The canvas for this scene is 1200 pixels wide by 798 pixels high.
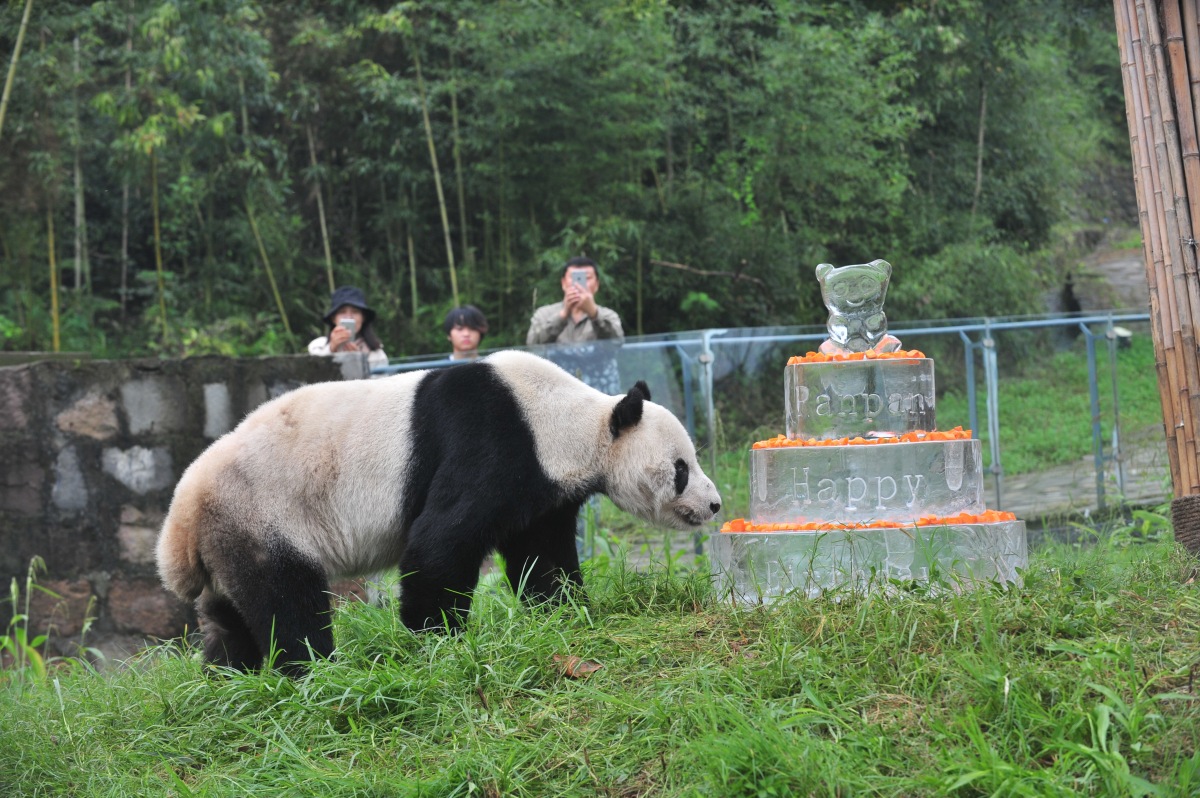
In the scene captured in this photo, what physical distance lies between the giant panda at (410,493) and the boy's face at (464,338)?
2.21 m

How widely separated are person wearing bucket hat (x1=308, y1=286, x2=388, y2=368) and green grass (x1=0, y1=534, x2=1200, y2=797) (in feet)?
9.80

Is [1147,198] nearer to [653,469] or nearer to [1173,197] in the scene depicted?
[1173,197]

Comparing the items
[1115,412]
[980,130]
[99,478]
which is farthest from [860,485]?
[980,130]

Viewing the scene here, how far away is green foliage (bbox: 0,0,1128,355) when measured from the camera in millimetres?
11586

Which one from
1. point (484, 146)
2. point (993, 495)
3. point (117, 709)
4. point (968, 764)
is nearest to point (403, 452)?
point (117, 709)

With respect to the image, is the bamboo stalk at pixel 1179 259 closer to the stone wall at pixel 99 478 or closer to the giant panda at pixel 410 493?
the giant panda at pixel 410 493

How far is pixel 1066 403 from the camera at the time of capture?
26.4ft

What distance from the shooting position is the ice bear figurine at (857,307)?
5102mm

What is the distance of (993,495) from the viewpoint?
836 centimetres

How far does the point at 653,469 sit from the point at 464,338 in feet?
8.86

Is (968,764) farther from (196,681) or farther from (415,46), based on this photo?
(415,46)

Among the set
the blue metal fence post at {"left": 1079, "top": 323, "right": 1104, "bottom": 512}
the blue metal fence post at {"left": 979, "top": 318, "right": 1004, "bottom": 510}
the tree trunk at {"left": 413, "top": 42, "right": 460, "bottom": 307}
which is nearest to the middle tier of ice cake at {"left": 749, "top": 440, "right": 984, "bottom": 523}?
the blue metal fence post at {"left": 979, "top": 318, "right": 1004, "bottom": 510}

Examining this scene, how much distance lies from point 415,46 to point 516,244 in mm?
2339

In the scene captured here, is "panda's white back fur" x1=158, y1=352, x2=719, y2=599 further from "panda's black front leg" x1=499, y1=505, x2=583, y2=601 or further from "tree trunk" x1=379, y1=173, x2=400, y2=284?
"tree trunk" x1=379, y1=173, x2=400, y2=284
